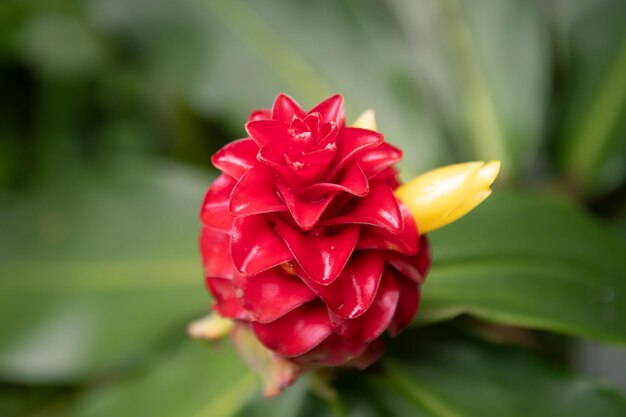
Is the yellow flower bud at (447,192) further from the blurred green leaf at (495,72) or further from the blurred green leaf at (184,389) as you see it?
the blurred green leaf at (495,72)

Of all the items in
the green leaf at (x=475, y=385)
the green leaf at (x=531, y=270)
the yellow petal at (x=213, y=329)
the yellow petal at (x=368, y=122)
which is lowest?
the green leaf at (x=475, y=385)

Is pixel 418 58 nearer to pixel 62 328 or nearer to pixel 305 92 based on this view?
pixel 305 92

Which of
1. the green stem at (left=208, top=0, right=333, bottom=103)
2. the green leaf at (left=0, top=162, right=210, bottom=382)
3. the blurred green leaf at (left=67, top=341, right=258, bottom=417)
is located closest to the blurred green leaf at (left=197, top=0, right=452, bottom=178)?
the green stem at (left=208, top=0, right=333, bottom=103)

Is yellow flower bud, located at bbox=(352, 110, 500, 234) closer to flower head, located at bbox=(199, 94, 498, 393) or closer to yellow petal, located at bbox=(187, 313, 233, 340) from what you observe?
flower head, located at bbox=(199, 94, 498, 393)

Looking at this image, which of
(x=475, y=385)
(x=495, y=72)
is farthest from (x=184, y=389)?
(x=495, y=72)

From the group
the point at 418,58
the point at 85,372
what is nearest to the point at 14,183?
the point at 85,372

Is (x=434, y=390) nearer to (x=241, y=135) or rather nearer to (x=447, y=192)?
(x=447, y=192)

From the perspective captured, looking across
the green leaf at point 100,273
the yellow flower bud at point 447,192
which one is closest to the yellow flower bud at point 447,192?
the yellow flower bud at point 447,192
